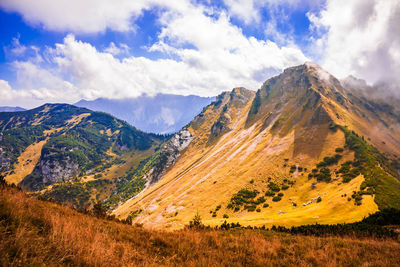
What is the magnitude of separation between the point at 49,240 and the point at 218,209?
57.5 m

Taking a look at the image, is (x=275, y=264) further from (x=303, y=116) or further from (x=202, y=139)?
(x=202, y=139)

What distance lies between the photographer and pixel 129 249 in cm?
624

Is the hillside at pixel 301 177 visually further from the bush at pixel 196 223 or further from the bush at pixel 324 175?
the bush at pixel 196 223

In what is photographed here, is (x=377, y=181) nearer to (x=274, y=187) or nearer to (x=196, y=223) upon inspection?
(x=274, y=187)

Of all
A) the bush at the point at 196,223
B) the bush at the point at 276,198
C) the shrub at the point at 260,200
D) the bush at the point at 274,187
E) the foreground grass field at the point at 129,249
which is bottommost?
the bush at the point at 276,198

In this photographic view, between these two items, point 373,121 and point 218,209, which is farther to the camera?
point 373,121

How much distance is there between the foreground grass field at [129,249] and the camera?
14.6 feet

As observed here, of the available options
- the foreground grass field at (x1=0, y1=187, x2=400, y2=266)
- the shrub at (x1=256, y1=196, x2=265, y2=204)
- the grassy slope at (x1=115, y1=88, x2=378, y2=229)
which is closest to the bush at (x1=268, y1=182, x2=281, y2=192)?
the grassy slope at (x1=115, y1=88, x2=378, y2=229)

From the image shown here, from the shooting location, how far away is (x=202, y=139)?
196m

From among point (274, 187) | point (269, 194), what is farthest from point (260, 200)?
point (274, 187)

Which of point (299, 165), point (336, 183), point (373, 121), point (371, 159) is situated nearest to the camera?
point (336, 183)

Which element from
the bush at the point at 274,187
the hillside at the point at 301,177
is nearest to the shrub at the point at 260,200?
the hillside at the point at 301,177

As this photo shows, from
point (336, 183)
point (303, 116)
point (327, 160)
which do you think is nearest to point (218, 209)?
point (336, 183)

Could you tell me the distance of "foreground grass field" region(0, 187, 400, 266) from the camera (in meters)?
4.44
